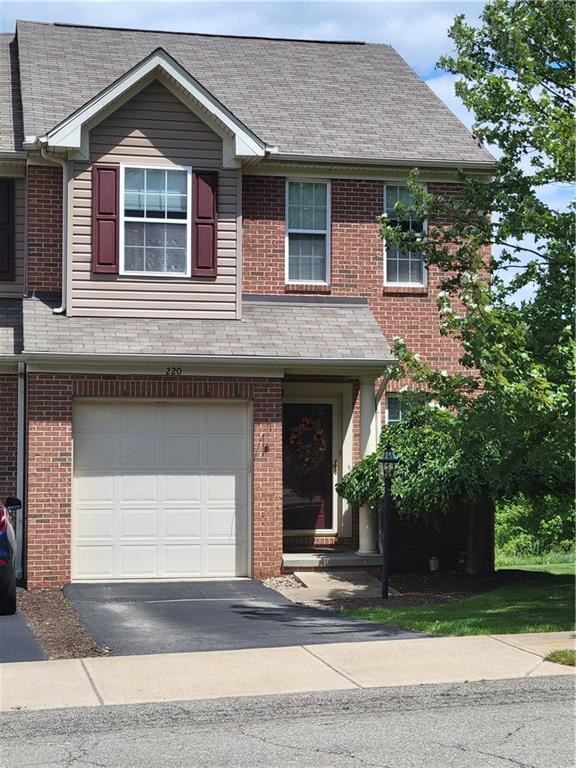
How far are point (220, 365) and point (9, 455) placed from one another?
3.43 metres

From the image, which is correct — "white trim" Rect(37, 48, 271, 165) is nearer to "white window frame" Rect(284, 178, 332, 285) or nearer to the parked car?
"white window frame" Rect(284, 178, 332, 285)

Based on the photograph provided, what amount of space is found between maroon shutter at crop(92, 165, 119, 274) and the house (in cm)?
3

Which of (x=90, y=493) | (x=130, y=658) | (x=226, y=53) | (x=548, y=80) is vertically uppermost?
(x=226, y=53)

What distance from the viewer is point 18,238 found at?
1784 cm

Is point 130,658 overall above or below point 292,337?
below

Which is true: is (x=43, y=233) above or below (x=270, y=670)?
above

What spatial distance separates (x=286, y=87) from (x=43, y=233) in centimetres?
605

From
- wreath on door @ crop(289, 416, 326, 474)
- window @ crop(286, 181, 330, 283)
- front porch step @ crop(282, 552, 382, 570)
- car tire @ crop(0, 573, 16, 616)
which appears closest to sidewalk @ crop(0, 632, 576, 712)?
car tire @ crop(0, 573, 16, 616)

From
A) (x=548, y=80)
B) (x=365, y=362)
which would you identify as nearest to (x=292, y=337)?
(x=365, y=362)

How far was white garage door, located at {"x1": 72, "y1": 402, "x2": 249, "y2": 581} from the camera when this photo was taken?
1645 cm

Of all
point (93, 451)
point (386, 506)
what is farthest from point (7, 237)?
point (386, 506)

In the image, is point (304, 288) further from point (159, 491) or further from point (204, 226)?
point (159, 491)

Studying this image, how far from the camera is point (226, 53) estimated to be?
72.6 ft

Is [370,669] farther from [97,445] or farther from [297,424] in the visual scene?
[297,424]
